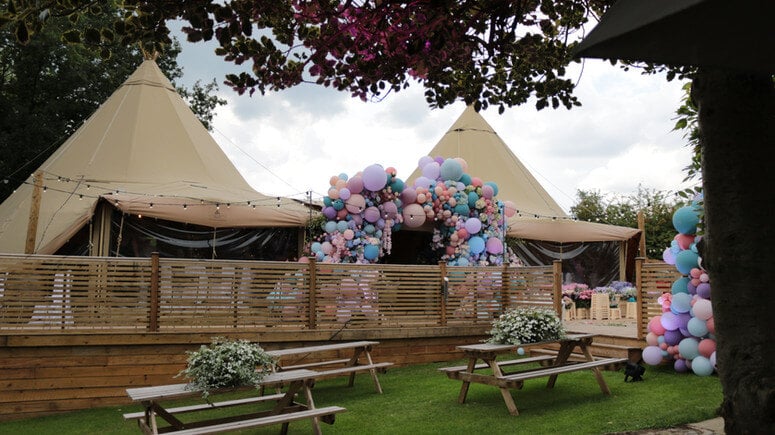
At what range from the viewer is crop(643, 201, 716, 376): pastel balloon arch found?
692cm

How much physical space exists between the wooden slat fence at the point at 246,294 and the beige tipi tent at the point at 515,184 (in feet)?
26.6

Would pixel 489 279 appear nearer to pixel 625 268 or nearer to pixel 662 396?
pixel 662 396

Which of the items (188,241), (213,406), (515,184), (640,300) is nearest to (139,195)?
(188,241)

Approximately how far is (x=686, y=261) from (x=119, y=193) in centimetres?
1035

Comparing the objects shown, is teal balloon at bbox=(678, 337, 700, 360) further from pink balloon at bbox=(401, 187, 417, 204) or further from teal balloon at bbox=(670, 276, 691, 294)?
pink balloon at bbox=(401, 187, 417, 204)

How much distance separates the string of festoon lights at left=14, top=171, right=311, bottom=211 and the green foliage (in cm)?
1680

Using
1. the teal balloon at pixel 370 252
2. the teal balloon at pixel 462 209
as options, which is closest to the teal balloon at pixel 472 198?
the teal balloon at pixel 462 209

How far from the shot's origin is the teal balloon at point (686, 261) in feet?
23.3

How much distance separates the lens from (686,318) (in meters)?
7.26

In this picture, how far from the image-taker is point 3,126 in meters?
18.4

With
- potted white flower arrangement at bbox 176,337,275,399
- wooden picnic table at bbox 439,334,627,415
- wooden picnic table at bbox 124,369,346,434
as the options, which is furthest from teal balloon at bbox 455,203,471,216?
potted white flower arrangement at bbox 176,337,275,399

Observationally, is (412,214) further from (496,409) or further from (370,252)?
(496,409)

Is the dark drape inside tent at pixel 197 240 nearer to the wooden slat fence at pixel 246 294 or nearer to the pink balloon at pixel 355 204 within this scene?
the pink balloon at pixel 355 204

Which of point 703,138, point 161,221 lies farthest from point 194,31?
point 161,221
